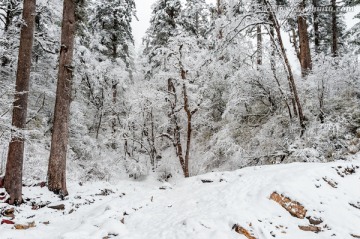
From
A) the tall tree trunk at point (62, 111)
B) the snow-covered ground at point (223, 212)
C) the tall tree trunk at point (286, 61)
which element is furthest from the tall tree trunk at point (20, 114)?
the tall tree trunk at point (286, 61)

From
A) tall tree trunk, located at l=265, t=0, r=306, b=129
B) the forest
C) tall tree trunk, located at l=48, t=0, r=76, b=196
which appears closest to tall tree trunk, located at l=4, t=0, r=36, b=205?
the forest

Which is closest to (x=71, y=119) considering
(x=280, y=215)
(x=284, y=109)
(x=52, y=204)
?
(x=52, y=204)

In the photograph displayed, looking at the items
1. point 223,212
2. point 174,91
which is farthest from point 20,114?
point 174,91

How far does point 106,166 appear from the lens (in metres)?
14.7

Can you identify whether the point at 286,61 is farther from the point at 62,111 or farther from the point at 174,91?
the point at 62,111

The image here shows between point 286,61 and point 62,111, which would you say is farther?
point 286,61

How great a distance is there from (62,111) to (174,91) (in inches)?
272

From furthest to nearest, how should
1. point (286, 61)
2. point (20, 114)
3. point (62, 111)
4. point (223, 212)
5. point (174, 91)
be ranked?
point (174, 91)
point (286, 61)
point (62, 111)
point (20, 114)
point (223, 212)

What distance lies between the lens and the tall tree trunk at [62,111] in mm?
7730

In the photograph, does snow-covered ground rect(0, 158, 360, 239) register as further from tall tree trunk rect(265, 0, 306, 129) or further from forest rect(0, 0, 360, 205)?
tall tree trunk rect(265, 0, 306, 129)

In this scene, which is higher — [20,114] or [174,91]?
[174,91]

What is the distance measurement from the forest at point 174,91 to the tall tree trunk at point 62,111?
1.2 inches

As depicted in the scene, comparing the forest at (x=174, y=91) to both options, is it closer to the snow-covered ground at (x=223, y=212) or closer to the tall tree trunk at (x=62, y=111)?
the tall tree trunk at (x=62, y=111)

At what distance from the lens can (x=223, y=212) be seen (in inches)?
191
